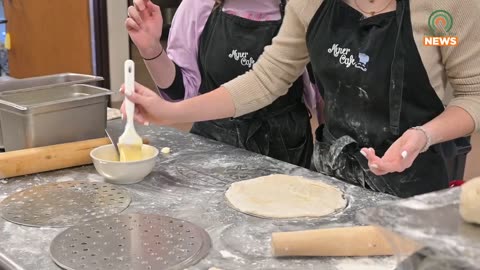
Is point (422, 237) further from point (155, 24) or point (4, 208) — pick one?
point (155, 24)

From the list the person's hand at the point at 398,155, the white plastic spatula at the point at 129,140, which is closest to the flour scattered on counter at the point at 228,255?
the person's hand at the point at 398,155

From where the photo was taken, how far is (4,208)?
112cm

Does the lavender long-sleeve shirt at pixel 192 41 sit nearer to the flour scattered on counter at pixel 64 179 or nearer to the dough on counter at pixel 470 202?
the flour scattered on counter at pixel 64 179

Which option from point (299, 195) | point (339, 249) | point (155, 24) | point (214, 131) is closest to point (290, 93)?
point (214, 131)

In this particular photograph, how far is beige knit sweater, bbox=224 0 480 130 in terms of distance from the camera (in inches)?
47.2

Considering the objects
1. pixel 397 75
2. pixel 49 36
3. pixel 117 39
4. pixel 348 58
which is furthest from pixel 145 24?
pixel 49 36

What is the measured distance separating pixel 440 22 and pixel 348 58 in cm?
21

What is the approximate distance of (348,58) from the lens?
1304 mm

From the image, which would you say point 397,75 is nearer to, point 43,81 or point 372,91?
point 372,91

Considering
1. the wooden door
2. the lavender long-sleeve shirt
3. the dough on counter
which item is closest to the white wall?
the wooden door

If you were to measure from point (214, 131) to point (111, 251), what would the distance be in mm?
831

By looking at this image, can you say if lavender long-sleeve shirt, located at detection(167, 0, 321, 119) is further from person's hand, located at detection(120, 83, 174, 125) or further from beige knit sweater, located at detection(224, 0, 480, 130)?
person's hand, located at detection(120, 83, 174, 125)

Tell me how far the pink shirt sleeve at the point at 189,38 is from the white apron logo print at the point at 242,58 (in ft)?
0.49

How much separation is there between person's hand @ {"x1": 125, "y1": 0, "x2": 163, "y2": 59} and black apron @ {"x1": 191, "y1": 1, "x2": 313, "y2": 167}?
0.20 metres
